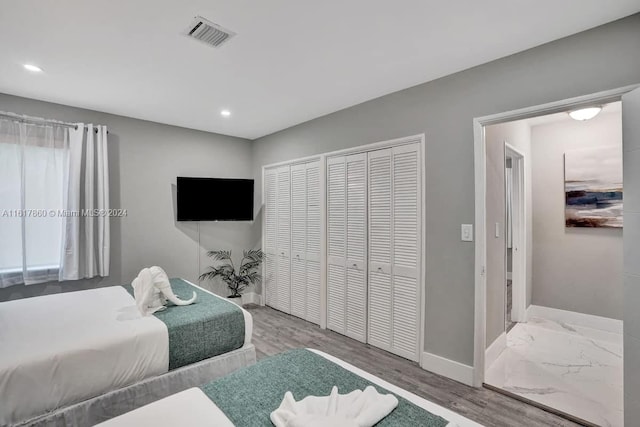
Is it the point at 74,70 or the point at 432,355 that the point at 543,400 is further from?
the point at 74,70

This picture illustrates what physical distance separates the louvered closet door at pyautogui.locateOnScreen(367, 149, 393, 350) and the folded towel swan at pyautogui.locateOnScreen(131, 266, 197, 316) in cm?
180

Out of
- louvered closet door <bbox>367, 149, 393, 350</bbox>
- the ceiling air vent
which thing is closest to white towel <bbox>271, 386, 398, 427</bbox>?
louvered closet door <bbox>367, 149, 393, 350</bbox>

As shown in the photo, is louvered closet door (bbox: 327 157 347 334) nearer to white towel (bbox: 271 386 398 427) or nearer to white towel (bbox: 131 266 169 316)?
white towel (bbox: 131 266 169 316)

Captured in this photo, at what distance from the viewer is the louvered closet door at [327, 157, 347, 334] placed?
3.41 m

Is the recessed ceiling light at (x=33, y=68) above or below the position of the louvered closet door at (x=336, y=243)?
above

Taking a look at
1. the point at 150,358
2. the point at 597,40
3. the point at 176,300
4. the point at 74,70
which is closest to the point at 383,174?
the point at 597,40

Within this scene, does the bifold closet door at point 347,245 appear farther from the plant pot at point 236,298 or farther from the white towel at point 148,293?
the white towel at point 148,293

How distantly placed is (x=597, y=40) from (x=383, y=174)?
174cm

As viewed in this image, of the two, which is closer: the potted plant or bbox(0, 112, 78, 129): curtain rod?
bbox(0, 112, 78, 129): curtain rod

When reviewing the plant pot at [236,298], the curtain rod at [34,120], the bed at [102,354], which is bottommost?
the plant pot at [236,298]

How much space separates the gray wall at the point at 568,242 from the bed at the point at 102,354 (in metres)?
3.90

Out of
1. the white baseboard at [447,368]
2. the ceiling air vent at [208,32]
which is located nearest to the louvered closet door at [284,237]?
the white baseboard at [447,368]

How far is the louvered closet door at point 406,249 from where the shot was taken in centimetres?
275

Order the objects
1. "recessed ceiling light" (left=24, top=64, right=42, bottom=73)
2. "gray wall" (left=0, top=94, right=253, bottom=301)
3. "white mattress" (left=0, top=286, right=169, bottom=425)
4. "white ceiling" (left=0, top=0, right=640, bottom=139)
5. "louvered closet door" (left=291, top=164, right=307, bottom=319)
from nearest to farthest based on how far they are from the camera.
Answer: "white mattress" (left=0, top=286, right=169, bottom=425)
"white ceiling" (left=0, top=0, right=640, bottom=139)
"recessed ceiling light" (left=24, top=64, right=42, bottom=73)
"gray wall" (left=0, top=94, right=253, bottom=301)
"louvered closet door" (left=291, top=164, right=307, bottom=319)
